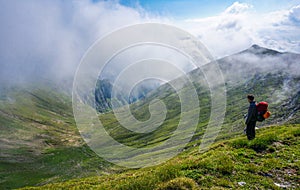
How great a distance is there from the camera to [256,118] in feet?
71.1

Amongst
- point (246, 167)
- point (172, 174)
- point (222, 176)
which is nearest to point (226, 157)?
point (246, 167)

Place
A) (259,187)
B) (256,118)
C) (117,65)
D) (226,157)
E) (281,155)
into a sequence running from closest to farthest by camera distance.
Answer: (259,187)
(226,157)
(281,155)
(256,118)
(117,65)

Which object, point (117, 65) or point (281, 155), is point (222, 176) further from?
point (117, 65)

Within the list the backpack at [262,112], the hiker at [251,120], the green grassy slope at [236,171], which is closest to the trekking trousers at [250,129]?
the hiker at [251,120]

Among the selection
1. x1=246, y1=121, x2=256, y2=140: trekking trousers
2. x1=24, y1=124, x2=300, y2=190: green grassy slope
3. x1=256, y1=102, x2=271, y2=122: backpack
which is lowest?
x1=24, y1=124, x2=300, y2=190: green grassy slope

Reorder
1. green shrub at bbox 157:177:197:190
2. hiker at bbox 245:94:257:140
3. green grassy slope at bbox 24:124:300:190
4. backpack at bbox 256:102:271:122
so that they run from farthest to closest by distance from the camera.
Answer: hiker at bbox 245:94:257:140
backpack at bbox 256:102:271:122
green grassy slope at bbox 24:124:300:190
green shrub at bbox 157:177:197:190

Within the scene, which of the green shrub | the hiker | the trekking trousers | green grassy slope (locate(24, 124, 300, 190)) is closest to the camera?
the green shrub

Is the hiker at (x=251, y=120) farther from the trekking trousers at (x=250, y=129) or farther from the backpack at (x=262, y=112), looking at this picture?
the backpack at (x=262, y=112)

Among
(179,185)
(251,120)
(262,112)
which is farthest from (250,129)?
(179,185)

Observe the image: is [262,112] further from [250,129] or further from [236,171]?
[236,171]

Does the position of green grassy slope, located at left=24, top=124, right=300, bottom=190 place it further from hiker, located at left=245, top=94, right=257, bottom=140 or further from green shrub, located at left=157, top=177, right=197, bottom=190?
hiker, located at left=245, top=94, right=257, bottom=140

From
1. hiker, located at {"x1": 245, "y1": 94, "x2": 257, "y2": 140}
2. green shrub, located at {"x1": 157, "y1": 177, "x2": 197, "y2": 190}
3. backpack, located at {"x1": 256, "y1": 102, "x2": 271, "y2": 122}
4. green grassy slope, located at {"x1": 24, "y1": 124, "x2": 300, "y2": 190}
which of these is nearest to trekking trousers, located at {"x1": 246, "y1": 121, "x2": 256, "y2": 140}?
hiker, located at {"x1": 245, "y1": 94, "x2": 257, "y2": 140}

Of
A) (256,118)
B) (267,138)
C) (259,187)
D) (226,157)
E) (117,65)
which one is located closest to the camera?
(259,187)

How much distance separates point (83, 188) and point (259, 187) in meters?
11.5
